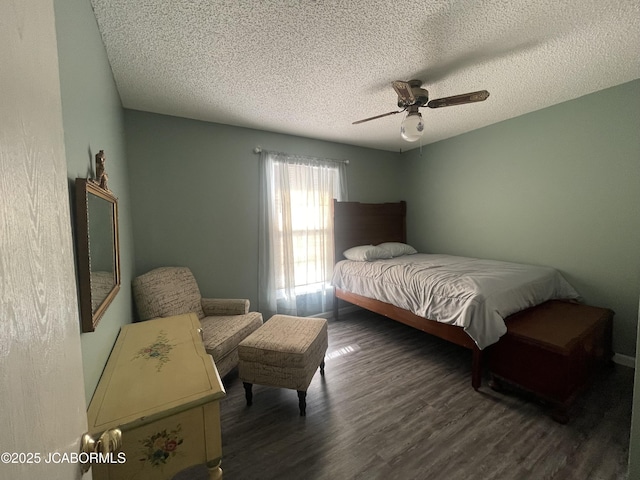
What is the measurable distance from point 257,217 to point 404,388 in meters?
2.31

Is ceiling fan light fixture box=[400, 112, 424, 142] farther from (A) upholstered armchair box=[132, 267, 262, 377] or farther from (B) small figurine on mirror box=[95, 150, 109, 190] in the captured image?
(A) upholstered armchair box=[132, 267, 262, 377]

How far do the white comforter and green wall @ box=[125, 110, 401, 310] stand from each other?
5.08ft

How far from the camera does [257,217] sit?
3113mm

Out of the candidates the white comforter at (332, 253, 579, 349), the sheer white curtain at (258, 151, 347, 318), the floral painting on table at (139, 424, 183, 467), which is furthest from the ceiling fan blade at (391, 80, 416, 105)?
the floral painting on table at (139, 424, 183, 467)

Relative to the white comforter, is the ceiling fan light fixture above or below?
above

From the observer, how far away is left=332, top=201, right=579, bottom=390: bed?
195 cm

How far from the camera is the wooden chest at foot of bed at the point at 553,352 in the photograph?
170 cm

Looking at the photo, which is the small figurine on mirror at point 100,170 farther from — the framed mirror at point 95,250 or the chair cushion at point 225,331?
the chair cushion at point 225,331

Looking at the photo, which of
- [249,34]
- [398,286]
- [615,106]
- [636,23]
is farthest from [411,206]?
[249,34]

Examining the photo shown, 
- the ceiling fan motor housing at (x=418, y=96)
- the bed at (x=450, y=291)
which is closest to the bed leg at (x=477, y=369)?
the bed at (x=450, y=291)

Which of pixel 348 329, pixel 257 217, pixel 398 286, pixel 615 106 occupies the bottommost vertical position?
pixel 348 329

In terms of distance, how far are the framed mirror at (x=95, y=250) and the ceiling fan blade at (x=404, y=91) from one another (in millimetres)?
1859

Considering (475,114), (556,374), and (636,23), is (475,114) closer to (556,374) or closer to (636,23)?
(636,23)

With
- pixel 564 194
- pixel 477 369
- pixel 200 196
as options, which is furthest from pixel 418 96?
pixel 200 196
